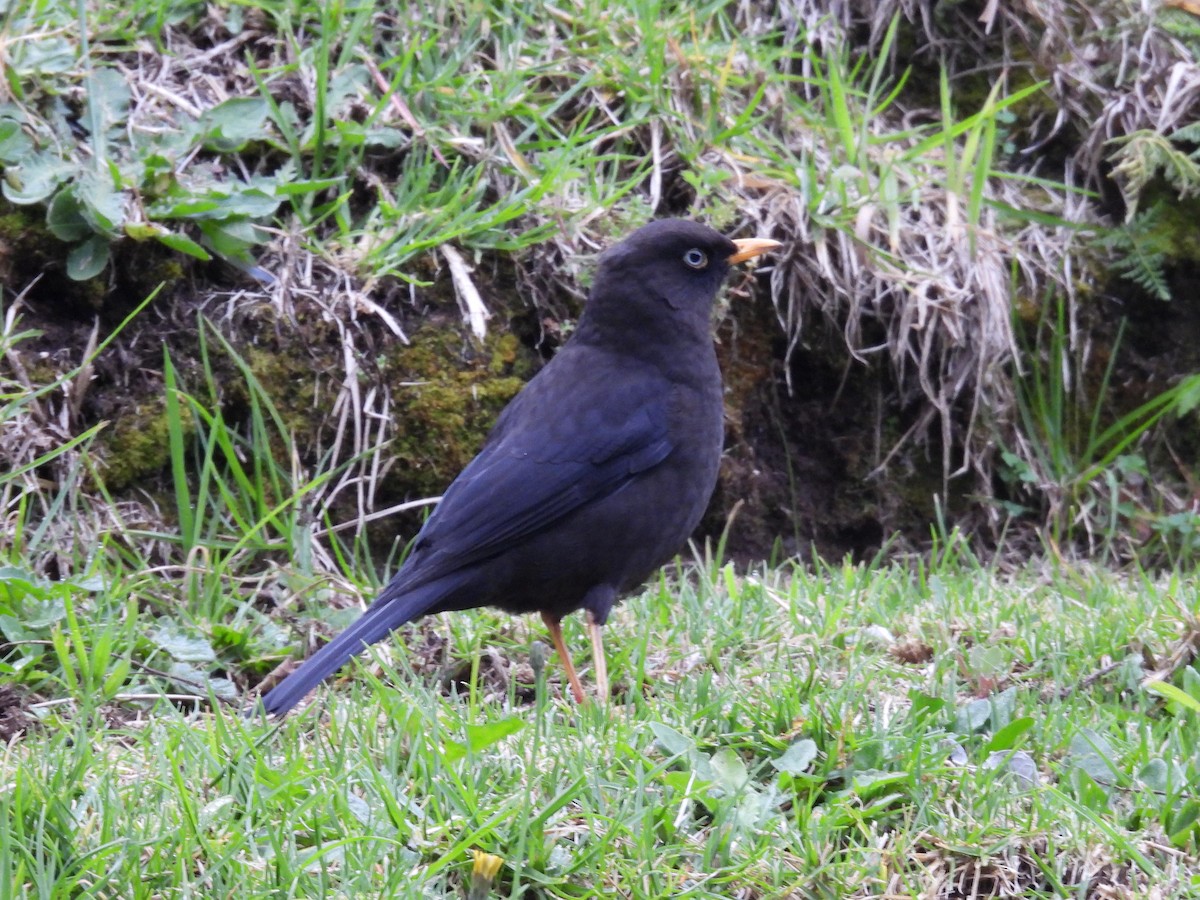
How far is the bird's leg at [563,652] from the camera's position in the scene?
3.98 meters

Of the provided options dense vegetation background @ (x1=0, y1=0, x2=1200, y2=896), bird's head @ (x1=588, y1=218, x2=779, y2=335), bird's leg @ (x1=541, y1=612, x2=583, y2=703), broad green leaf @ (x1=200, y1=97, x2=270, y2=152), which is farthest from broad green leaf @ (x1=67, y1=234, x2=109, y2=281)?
bird's leg @ (x1=541, y1=612, x2=583, y2=703)

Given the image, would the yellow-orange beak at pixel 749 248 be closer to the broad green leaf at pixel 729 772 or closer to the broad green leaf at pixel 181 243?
the broad green leaf at pixel 181 243

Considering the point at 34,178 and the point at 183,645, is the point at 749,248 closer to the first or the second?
the point at 183,645

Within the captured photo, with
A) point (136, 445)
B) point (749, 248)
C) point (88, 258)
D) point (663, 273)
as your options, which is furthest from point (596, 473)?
point (88, 258)

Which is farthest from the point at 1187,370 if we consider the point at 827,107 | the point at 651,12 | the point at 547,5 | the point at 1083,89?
the point at 547,5

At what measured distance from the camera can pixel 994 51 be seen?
6.98 meters

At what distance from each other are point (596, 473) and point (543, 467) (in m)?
0.17

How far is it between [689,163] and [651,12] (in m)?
0.72

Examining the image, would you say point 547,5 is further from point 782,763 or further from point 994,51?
point 782,763

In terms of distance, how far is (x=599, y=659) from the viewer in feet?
13.6

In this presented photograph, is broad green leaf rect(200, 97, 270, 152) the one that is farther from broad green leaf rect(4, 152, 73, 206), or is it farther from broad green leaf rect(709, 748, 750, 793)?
broad green leaf rect(709, 748, 750, 793)

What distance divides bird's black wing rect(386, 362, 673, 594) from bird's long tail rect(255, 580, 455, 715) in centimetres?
4

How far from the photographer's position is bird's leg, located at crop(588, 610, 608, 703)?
4059 millimetres

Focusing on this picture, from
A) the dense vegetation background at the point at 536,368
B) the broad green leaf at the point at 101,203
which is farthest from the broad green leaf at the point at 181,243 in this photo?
the broad green leaf at the point at 101,203
